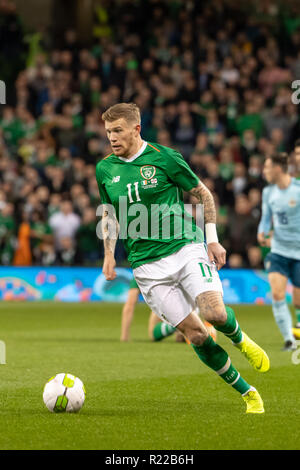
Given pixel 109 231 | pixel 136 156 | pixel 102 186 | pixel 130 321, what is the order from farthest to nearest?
pixel 130 321
pixel 109 231
pixel 102 186
pixel 136 156

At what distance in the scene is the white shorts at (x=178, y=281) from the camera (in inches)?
257

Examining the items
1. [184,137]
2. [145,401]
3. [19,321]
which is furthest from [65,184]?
[145,401]

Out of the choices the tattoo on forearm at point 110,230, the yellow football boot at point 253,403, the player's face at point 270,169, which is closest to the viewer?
the yellow football boot at point 253,403

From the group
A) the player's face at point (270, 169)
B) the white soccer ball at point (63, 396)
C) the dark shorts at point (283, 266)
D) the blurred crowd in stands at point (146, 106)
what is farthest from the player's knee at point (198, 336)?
the blurred crowd in stands at point (146, 106)

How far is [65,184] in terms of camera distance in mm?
20000

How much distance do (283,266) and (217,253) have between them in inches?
189

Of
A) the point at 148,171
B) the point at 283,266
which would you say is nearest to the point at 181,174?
the point at 148,171

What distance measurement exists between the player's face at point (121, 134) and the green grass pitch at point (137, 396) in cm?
195

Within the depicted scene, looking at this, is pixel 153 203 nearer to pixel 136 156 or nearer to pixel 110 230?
pixel 136 156

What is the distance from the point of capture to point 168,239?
267 inches

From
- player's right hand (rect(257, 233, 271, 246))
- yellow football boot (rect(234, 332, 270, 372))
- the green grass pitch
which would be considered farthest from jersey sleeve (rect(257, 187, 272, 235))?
yellow football boot (rect(234, 332, 270, 372))

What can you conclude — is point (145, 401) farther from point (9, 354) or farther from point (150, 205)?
point (9, 354)

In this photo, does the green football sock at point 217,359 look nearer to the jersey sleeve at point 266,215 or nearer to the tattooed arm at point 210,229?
the tattooed arm at point 210,229

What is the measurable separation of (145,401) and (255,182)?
12.2m
